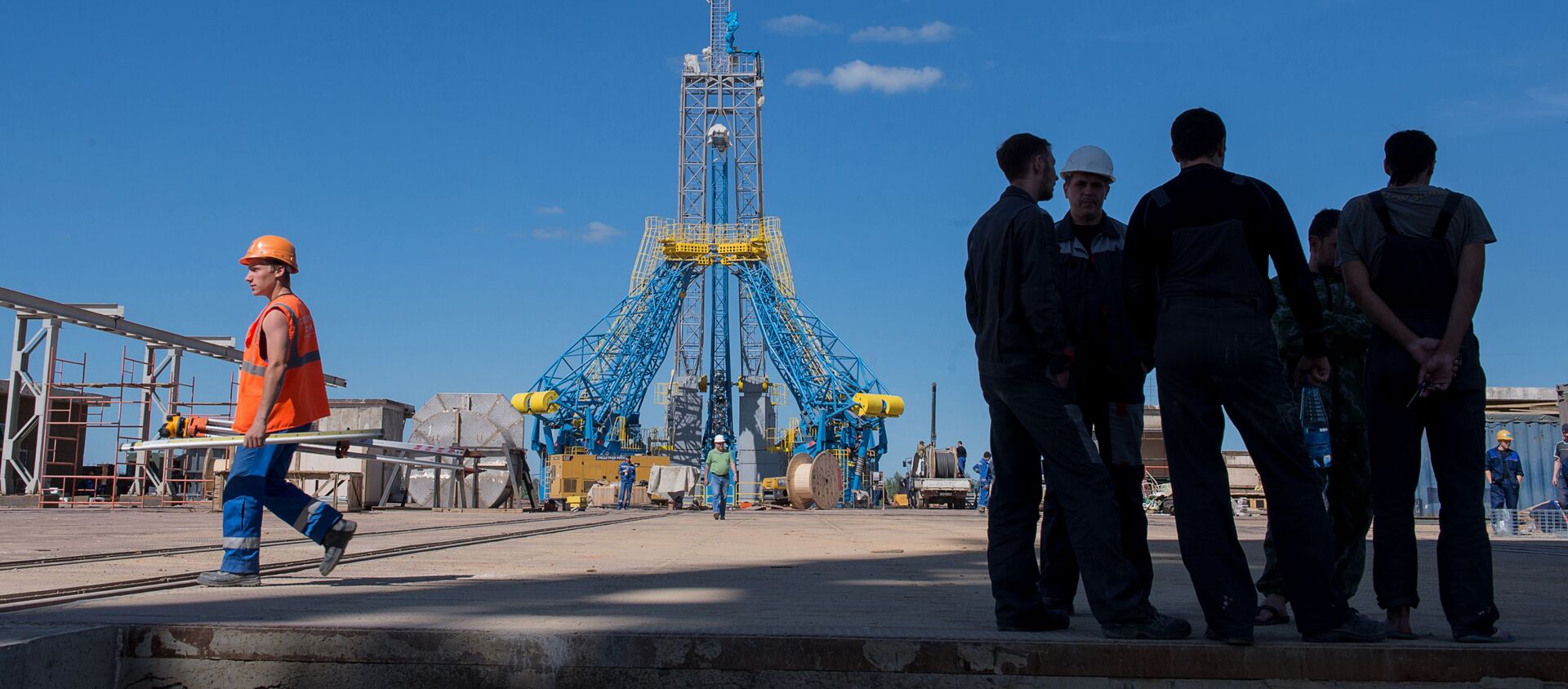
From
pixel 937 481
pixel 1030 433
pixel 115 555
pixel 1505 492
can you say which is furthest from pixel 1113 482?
pixel 937 481

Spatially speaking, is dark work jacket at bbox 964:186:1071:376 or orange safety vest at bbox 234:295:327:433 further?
orange safety vest at bbox 234:295:327:433

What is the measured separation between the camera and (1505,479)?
14859mm

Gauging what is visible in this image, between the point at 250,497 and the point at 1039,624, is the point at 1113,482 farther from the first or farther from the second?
the point at 250,497

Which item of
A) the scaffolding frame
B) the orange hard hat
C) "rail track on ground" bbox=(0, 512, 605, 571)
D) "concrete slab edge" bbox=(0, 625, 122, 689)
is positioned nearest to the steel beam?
the scaffolding frame

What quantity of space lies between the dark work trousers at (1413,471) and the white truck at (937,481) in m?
34.2

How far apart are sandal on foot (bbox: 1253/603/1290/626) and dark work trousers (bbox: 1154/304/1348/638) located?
67cm

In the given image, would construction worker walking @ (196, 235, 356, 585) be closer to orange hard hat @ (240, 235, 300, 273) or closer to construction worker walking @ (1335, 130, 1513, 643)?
orange hard hat @ (240, 235, 300, 273)

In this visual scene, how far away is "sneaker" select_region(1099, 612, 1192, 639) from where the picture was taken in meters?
3.22

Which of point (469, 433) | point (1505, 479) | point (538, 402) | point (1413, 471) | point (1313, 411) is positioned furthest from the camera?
point (538, 402)

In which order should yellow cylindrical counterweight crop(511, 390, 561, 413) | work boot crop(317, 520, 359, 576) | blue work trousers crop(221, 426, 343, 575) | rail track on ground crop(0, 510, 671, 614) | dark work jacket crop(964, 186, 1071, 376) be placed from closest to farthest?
dark work jacket crop(964, 186, 1071, 376)
rail track on ground crop(0, 510, 671, 614)
blue work trousers crop(221, 426, 343, 575)
work boot crop(317, 520, 359, 576)
yellow cylindrical counterweight crop(511, 390, 561, 413)

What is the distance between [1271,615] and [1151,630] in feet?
3.32

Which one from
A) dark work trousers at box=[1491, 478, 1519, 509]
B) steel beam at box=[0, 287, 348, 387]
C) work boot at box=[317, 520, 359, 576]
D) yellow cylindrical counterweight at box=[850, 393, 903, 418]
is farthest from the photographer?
yellow cylindrical counterweight at box=[850, 393, 903, 418]

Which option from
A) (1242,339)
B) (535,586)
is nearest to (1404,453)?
(1242,339)

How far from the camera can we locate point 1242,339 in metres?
3.33
